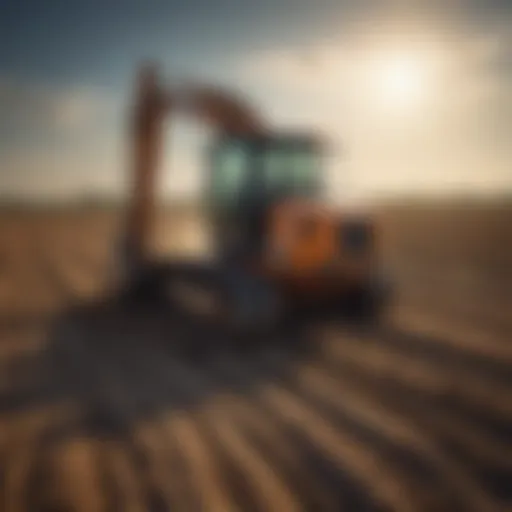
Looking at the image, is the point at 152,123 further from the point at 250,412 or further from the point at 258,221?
the point at 250,412

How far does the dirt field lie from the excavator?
0.34 metres

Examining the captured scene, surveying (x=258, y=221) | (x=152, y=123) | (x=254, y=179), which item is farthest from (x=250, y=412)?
(x=152, y=123)

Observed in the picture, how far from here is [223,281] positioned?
554 centimetres

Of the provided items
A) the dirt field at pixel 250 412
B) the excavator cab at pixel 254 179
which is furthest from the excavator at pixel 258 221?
the dirt field at pixel 250 412

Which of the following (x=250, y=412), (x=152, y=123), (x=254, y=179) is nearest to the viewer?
(x=250, y=412)

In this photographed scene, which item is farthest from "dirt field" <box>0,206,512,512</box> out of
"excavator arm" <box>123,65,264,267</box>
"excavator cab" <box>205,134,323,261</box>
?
"excavator cab" <box>205,134,323,261</box>

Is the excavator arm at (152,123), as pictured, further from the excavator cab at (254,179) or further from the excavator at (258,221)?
the excavator cab at (254,179)

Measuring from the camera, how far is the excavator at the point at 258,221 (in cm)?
529

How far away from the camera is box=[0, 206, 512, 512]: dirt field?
279 centimetres

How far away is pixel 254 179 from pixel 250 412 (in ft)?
8.08

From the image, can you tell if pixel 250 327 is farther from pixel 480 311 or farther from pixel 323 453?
pixel 480 311

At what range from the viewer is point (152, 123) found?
6.19m

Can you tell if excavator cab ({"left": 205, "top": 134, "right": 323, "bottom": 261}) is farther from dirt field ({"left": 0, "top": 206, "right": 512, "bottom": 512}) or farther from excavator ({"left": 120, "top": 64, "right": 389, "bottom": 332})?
dirt field ({"left": 0, "top": 206, "right": 512, "bottom": 512})

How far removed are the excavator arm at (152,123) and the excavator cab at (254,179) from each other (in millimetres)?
403
